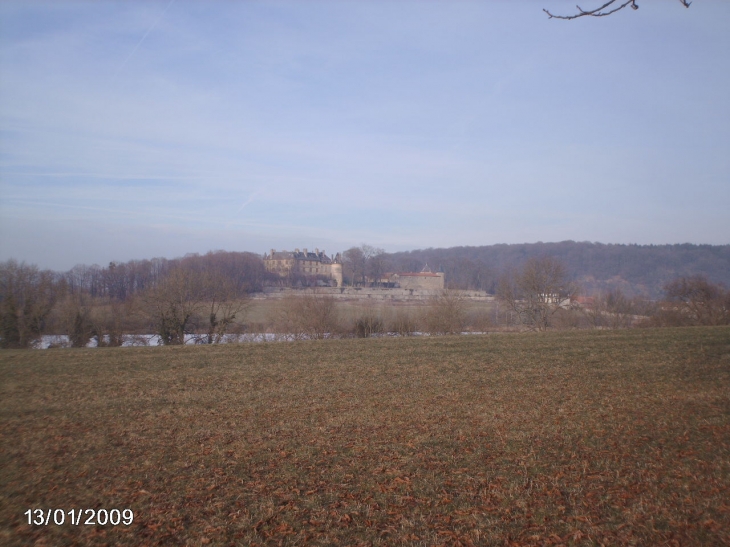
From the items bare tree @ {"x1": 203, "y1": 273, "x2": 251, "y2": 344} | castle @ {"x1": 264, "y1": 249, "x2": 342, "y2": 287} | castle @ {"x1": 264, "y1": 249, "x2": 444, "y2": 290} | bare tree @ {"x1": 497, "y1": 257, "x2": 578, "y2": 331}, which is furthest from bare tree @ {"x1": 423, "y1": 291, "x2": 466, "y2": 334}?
castle @ {"x1": 264, "y1": 249, "x2": 342, "y2": 287}

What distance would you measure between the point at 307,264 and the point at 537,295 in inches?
3117

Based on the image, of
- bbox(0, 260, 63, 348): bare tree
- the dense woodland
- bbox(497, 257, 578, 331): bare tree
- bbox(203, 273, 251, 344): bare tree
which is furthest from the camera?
bbox(497, 257, 578, 331): bare tree

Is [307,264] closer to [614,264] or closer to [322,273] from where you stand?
[322,273]

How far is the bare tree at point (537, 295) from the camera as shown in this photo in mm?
35375

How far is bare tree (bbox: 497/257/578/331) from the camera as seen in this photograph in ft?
116

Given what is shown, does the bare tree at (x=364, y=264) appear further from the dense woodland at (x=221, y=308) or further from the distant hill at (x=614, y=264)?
the dense woodland at (x=221, y=308)

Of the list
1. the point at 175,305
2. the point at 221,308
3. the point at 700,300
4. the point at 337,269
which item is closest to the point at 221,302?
the point at 221,308

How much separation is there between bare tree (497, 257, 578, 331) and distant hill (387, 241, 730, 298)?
1121 centimetres

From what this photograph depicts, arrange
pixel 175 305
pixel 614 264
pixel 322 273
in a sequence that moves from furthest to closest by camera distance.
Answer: pixel 322 273
pixel 614 264
pixel 175 305

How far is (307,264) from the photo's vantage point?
11081 centimetres

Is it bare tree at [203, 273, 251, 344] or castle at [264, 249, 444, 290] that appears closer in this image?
bare tree at [203, 273, 251, 344]

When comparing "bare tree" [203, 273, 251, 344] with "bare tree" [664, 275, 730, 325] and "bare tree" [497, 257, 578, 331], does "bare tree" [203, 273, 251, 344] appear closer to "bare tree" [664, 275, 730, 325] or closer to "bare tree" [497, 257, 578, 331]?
"bare tree" [497, 257, 578, 331]

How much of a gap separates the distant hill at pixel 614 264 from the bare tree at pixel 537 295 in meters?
11.2

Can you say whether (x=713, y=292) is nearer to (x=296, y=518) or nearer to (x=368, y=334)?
(x=368, y=334)
